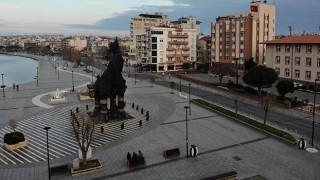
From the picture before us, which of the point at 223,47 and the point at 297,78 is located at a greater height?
the point at 223,47

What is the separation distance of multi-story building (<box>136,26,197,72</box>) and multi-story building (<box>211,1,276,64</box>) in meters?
13.9

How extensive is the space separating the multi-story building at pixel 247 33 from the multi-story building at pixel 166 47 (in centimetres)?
1392

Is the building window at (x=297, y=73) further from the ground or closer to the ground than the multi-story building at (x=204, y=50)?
closer to the ground

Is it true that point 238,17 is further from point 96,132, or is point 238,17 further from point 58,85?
point 96,132

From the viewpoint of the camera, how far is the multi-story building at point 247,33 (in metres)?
91.6

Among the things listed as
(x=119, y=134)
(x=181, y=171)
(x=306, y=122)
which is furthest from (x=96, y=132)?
(x=306, y=122)

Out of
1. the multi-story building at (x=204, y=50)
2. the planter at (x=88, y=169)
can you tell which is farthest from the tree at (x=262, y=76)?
the multi-story building at (x=204, y=50)

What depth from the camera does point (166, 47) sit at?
344ft

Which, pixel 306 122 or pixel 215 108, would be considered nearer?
pixel 306 122

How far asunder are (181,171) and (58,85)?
5634 centimetres

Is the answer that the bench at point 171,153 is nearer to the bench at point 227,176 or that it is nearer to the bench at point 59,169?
the bench at point 227,176

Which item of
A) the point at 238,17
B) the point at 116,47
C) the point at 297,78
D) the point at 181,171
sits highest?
the point at 238,17

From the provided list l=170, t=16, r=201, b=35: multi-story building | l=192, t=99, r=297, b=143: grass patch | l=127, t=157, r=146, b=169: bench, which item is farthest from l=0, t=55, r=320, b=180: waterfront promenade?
l=170, t=16, r=201, b=35: multi-story building

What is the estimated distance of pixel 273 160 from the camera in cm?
2588
